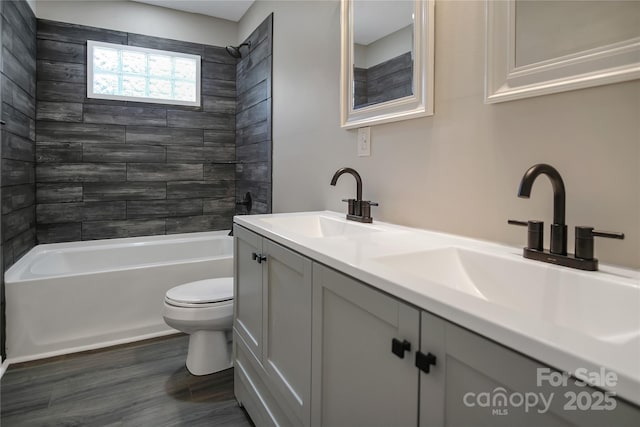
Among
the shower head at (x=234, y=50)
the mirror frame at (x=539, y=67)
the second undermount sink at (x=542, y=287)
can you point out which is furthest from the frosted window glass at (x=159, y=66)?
the second undermount sink at (x=542, y=287)

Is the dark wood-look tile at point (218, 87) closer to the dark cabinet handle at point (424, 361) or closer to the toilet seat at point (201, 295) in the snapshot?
the toilet seat at point (201, 295)

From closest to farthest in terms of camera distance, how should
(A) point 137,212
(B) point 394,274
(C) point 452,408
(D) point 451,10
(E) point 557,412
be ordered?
(E) point 557,412 → (C) point 452,408 → (B) point 394,274 → (D) point 451,10 → (A) point 137,212

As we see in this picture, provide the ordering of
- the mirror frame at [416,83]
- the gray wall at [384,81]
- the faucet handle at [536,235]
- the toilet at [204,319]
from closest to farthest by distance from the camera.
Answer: the faucet handle at [536,235]
the mirror frame at [416,83]
the gray wall at [384,81]
the toilet at [204,319]

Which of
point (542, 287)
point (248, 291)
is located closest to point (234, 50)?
point (248, 291)

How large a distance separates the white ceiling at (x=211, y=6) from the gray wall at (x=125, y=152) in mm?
307

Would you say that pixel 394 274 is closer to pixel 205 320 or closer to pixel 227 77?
pixel 205 320

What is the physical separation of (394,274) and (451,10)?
1056mm

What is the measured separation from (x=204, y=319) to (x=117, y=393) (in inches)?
21.7

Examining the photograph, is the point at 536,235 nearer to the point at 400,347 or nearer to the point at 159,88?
the point at 400,347

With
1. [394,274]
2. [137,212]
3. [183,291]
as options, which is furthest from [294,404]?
[137,212]

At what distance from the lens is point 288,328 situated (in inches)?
49.4

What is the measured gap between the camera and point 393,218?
165 centimetres

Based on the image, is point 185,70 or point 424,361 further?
point 185,70

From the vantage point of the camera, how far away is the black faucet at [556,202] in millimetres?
923
